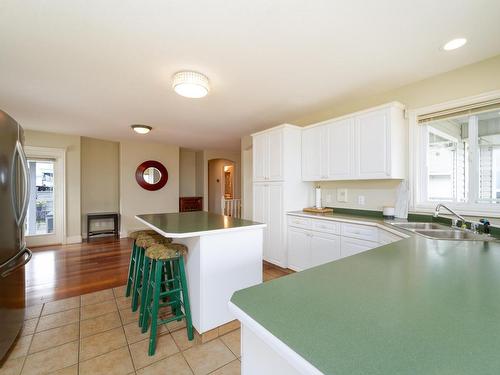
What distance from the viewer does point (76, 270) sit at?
3.46m

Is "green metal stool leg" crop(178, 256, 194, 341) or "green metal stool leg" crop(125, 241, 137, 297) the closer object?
"green metal stool leg" crop(178, 256, 194, 341)

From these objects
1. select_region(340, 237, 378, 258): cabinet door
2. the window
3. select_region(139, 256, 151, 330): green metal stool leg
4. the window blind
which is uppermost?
the window blind

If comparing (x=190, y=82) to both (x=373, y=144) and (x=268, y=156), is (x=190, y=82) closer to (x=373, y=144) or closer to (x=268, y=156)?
(x=268, y=156)

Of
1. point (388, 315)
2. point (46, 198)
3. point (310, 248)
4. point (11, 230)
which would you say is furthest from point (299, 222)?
point (46, 198)

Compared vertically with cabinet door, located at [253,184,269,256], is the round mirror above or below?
above

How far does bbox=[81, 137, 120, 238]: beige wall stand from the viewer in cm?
543

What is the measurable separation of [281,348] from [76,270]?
4.03 metres

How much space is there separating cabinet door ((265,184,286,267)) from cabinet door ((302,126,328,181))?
48cm

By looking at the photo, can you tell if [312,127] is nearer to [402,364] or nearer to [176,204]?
[402,364]

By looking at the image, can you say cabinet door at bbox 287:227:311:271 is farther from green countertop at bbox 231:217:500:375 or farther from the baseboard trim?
the baseboard trim

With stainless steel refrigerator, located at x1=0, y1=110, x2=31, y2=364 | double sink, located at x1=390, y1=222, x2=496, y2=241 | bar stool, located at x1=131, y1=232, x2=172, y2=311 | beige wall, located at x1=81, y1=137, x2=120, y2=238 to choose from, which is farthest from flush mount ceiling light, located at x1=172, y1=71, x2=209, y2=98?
beige wall, located at x1=81, y1=137, x2=120, y2=238

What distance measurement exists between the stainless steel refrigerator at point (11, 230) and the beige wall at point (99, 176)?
3894 millimetres

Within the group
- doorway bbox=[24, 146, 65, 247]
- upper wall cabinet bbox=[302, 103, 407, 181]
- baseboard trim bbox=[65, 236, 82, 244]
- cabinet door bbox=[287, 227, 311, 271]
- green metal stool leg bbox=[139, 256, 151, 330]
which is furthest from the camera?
baseboard trim bbox=[65, 236, 82, 244]

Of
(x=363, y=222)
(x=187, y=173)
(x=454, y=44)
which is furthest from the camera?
(x=187, y=173)
